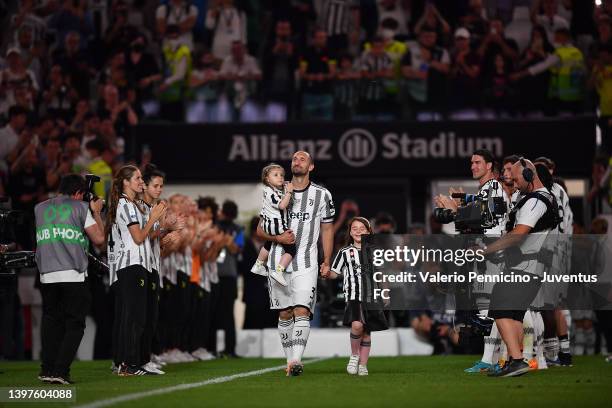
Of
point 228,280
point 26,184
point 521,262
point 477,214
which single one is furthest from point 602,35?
point 521,262

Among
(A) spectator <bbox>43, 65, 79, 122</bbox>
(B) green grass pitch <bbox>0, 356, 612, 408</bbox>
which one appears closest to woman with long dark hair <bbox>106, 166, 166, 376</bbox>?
(B) green grass pitch <bbox>0, 356, 612, 408</bbox>

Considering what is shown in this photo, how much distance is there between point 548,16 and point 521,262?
11.3 meters

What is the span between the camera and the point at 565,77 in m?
19.8

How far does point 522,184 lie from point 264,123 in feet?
30.3

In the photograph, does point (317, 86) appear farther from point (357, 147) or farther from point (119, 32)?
point (119, 32)

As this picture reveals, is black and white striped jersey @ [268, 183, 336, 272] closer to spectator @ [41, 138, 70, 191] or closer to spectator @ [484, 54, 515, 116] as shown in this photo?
spectator @ [41, 138, 70, 191]

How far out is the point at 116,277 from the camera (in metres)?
12.0

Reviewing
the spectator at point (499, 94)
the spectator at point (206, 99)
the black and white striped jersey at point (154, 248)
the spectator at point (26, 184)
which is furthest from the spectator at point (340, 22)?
the black and white striped jersey at point (154, 248)

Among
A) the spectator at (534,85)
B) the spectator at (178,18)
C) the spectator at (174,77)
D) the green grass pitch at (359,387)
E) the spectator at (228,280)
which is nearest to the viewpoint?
the green grass pitch at (359,387)

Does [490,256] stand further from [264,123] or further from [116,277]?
[264,123]

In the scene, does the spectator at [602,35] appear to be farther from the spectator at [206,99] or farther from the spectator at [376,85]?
the spectator at [206,99]

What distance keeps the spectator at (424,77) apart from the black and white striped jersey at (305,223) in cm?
827

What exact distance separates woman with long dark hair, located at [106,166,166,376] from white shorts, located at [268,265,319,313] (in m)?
1.27

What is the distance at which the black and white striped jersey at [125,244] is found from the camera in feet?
38.9
